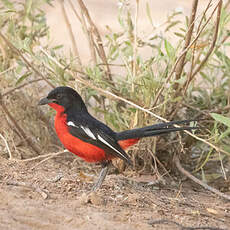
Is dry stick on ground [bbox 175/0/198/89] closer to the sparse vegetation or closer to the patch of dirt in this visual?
the sparse vegetation

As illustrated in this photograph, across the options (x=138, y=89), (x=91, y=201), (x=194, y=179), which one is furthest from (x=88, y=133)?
(x=194, y=179)

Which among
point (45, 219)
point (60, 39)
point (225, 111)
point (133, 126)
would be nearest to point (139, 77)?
point (133, 126)

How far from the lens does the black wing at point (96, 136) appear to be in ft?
10.6

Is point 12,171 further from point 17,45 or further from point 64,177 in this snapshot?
point 17,45

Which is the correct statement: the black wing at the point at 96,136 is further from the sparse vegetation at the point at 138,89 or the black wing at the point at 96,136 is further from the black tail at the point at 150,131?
the sparse vegetation at the point at 138,89

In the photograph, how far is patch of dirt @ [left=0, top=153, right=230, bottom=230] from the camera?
269 cm

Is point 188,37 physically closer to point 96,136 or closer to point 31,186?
point 96,136

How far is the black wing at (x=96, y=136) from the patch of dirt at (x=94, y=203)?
25cm

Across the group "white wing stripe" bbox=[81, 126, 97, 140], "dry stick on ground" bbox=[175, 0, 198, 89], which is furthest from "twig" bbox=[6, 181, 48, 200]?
"dry stick on ground" bbox=[175, 0, 198, 89]

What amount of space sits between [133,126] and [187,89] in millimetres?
579

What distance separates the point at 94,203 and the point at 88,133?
48 centimetres

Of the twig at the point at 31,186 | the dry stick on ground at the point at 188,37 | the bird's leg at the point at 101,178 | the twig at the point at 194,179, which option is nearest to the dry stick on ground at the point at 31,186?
the twig at the point at 31,186

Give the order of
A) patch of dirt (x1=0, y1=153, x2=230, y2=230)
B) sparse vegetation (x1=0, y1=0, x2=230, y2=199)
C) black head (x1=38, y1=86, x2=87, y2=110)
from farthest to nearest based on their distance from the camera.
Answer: sparse vegetation (x1=0, y1=0, x2=230, y2=199) < black head (x1=38, y1=86, x2=87, y2=110) < patch of dirt (x1=0, y1=153, x2=230, y2=230)

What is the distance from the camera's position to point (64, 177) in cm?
348
